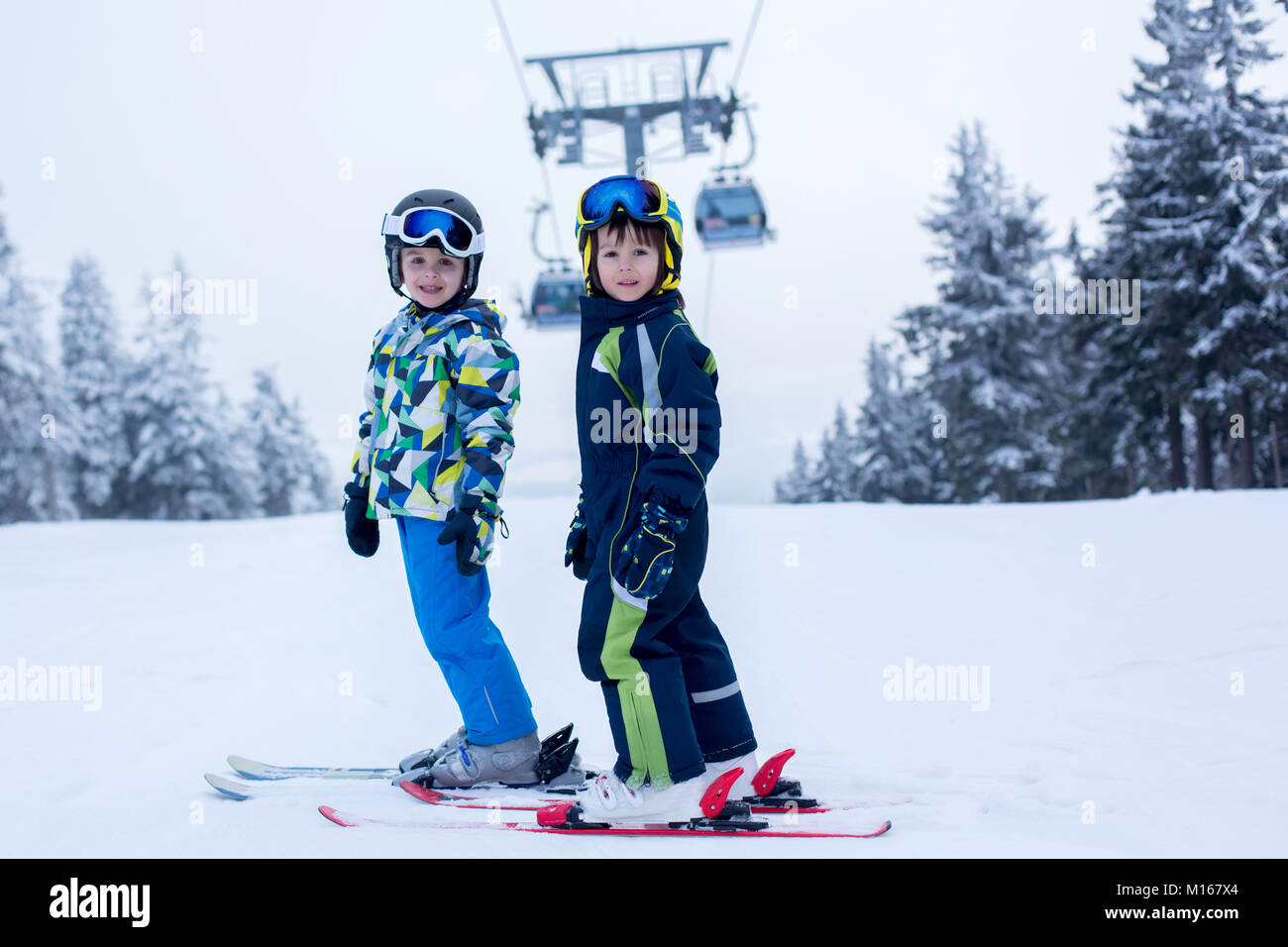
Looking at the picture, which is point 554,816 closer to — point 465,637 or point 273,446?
point 465,637

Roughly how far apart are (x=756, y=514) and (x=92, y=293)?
33400 millimetres

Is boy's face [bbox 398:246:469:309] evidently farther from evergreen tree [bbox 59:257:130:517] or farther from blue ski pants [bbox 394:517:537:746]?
evergreen tree [bbox 59:257:130:517]

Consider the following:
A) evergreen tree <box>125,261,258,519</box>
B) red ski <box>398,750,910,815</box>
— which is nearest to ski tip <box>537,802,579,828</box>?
red ski <box>398,750,910,815</box>

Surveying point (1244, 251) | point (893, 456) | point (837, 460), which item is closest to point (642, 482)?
point (1244, 251)

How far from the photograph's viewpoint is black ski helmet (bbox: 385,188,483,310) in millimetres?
3381

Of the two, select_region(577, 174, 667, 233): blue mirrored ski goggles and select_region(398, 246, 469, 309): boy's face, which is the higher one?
select_region(577, 174, 667, 233): blue mirrored ski goggles

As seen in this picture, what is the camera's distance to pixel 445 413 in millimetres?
3348

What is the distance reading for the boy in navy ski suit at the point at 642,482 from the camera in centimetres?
279

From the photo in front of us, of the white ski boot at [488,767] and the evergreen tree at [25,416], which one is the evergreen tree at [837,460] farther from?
the white ski boot at [488,767]

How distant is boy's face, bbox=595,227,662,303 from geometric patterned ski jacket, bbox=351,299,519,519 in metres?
0.56

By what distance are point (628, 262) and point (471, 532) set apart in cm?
105
